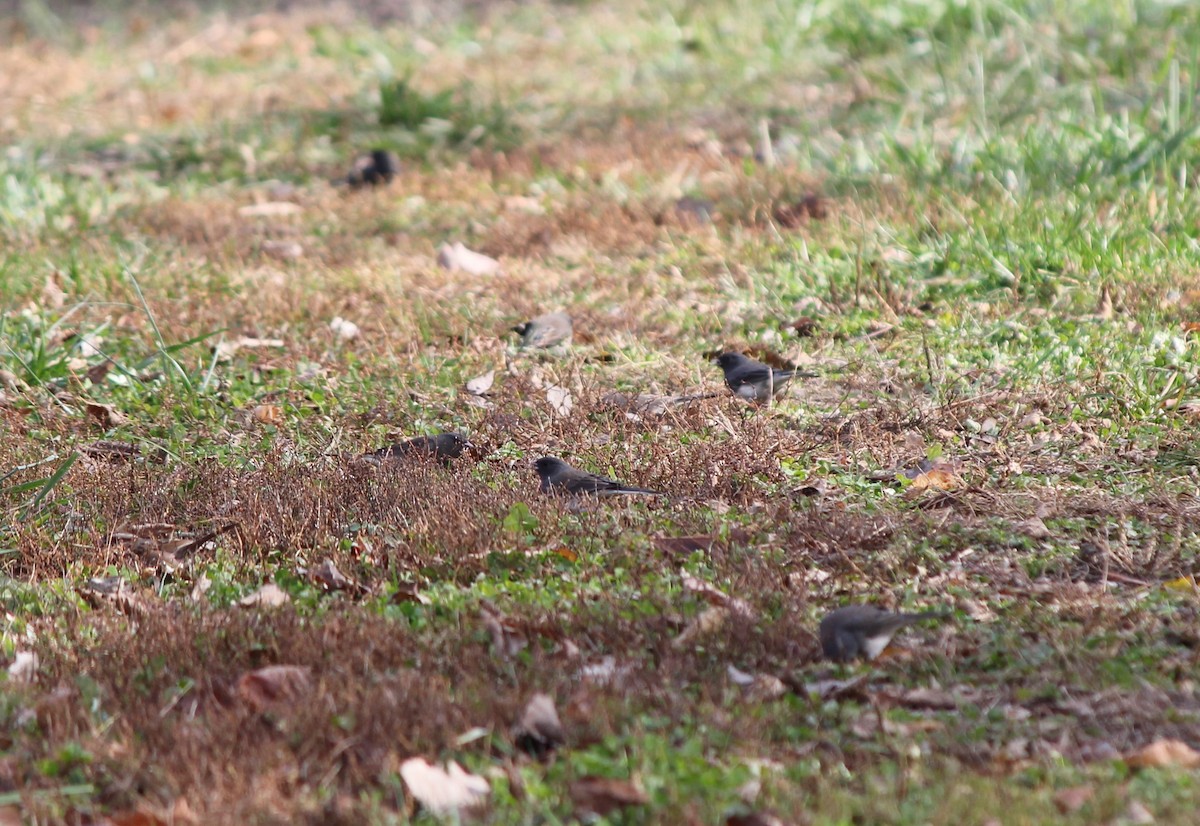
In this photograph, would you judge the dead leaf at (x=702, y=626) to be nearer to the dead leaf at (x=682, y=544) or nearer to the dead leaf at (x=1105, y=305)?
the dead leaf at (x=682, y=544)

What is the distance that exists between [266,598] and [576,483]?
3.08ft

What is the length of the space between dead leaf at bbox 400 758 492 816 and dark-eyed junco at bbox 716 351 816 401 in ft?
7.56

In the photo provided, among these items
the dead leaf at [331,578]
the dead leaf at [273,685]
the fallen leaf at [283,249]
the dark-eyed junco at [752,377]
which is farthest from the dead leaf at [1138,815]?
the fallen leaf at [283,249]

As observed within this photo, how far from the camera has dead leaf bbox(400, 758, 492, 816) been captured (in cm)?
237

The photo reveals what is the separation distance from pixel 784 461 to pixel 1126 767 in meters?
1.74

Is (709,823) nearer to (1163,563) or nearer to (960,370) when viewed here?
(1163,563)

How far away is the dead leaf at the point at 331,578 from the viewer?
3.43 meters

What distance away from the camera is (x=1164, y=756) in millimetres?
2445

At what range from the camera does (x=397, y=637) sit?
302 cm

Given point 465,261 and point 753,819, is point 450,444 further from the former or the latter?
point 465,261

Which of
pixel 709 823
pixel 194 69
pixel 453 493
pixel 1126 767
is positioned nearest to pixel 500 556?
Answer: pixel 453 493

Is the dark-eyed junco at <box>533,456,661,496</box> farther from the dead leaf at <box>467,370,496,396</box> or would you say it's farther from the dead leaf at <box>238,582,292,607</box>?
the dead leaf at <box>467,370,496,396</box>

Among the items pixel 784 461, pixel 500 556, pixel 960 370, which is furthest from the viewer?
pixel 960 370

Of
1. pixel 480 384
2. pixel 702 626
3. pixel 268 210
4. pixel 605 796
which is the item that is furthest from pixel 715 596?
pixel 268 210
